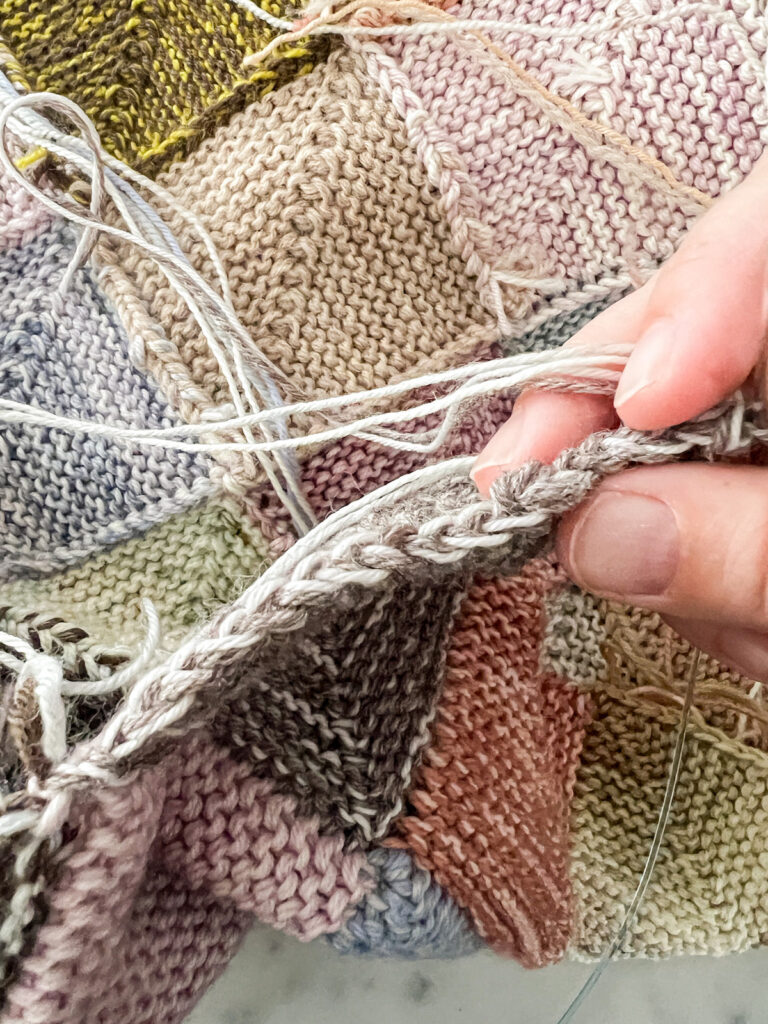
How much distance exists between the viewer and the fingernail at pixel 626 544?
0.52 m

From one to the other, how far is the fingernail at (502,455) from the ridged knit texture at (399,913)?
32cm

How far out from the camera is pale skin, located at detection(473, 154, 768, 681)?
1.66 feet

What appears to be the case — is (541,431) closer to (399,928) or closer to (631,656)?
(631,656)

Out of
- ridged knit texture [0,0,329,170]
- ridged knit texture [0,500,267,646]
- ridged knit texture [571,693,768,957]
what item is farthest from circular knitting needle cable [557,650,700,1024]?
ridged knit texture [0,0,329,170]

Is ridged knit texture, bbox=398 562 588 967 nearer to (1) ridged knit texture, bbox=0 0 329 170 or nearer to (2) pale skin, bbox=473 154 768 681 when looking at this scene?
(2) pale skin, bbox=473 154 768 681

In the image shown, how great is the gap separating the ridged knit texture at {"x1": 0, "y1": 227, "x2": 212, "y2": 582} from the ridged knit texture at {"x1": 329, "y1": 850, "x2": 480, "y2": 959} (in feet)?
1.12

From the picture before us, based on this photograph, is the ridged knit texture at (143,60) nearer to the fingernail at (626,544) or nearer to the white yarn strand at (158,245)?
the white yarn strand at (158,245)

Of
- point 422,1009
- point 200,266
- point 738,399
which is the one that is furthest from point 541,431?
point 422,1009

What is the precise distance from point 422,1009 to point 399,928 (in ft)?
0.84

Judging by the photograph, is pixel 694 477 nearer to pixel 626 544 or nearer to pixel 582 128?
pixel 626 544

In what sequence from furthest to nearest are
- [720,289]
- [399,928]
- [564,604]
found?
[564,604] < [399,928] < [720,289]

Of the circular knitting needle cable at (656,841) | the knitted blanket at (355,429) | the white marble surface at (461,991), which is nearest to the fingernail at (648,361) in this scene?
the knitted blanket at (355,429)

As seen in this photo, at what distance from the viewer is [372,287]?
2.45 feet

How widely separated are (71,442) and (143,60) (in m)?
0.37
